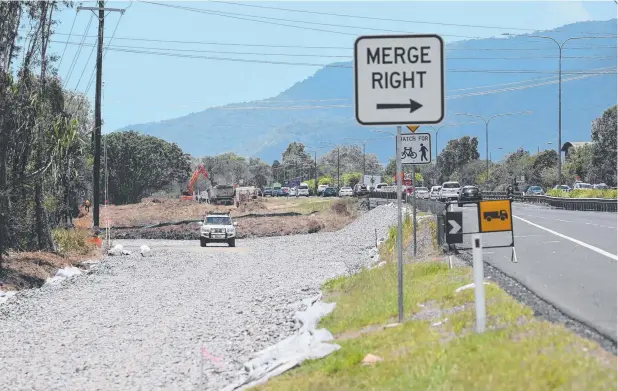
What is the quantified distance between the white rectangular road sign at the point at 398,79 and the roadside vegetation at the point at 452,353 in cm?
246

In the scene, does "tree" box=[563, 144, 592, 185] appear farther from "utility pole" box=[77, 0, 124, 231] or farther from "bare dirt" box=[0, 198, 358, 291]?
"utility pole" box=[77, 0, 124, 231]

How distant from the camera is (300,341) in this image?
12.1 metres

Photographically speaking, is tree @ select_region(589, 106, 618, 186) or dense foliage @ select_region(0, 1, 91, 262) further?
tree @ select_region(589, 106, 618, 186)

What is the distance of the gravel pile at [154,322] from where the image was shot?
13633 millimetres

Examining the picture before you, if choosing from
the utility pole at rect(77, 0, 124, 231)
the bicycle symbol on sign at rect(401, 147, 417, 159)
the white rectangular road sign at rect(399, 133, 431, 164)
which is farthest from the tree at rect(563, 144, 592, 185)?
the bicycle symbol on sign at rect(401, 147, 417, 159)

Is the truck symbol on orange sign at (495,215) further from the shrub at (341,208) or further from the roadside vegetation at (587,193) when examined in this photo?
the shrub at (341,208)

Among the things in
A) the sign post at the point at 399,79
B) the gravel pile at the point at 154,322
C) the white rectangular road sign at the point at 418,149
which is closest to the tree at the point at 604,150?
the gravel pile at the point at 154,322

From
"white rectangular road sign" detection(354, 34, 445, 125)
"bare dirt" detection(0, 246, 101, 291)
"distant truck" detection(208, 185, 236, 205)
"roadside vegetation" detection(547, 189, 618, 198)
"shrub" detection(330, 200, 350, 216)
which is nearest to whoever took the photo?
"white rectangular road sign" detection(354, 34, 445, 125)

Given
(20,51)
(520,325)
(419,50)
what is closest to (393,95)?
(419,50)

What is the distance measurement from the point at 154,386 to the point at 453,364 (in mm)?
5843

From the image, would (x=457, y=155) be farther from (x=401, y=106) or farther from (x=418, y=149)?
Answer: (x=401, y=106)

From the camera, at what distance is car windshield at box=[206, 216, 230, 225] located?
Result: 49.3 meters

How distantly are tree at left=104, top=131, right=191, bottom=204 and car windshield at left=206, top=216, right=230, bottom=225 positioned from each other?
238 ft

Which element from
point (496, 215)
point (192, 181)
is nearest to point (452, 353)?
point (496, 215)
